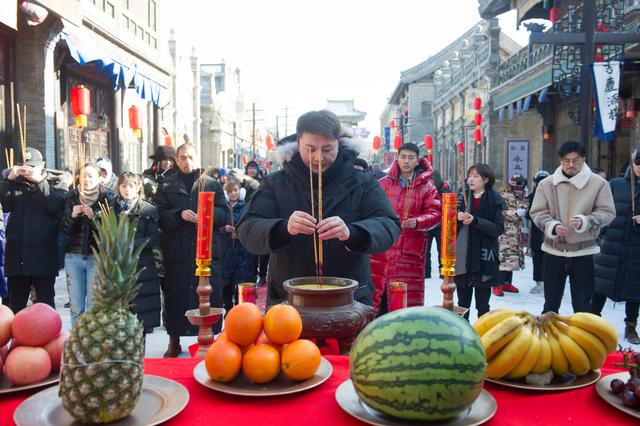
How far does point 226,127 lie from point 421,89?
15.0 metres

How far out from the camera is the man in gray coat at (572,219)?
437 centimetres

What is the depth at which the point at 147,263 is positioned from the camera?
4.36 m

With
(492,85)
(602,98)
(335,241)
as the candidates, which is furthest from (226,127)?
(335,241)

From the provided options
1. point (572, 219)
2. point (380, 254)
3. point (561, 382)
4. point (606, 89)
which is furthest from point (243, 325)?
point (606, 89)

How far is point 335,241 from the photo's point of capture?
2.29m

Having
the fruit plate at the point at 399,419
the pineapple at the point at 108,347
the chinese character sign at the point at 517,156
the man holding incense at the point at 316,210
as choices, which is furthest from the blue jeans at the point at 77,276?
the chinese character sign at the point at 517,156

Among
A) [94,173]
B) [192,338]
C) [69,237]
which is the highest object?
[94,173]

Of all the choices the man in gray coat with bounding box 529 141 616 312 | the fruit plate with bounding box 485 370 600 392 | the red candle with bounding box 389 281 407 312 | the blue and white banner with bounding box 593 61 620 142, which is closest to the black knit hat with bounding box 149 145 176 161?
the man in gray coat with bounding box 529 141 616 312

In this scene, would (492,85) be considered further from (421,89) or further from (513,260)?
(421,89)

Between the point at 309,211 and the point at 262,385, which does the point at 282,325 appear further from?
the point at 309,211

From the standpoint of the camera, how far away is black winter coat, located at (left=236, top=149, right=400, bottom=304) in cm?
228

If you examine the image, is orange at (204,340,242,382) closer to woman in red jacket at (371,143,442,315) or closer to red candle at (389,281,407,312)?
red candle at (389,281,407,312)

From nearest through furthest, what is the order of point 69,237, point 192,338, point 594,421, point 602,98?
point 594,421 → point 69,237 → point 192,338 → point 602,98

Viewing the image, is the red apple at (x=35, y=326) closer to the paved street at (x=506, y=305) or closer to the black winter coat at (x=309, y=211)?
the black winter coat at (x=309, y=211)
